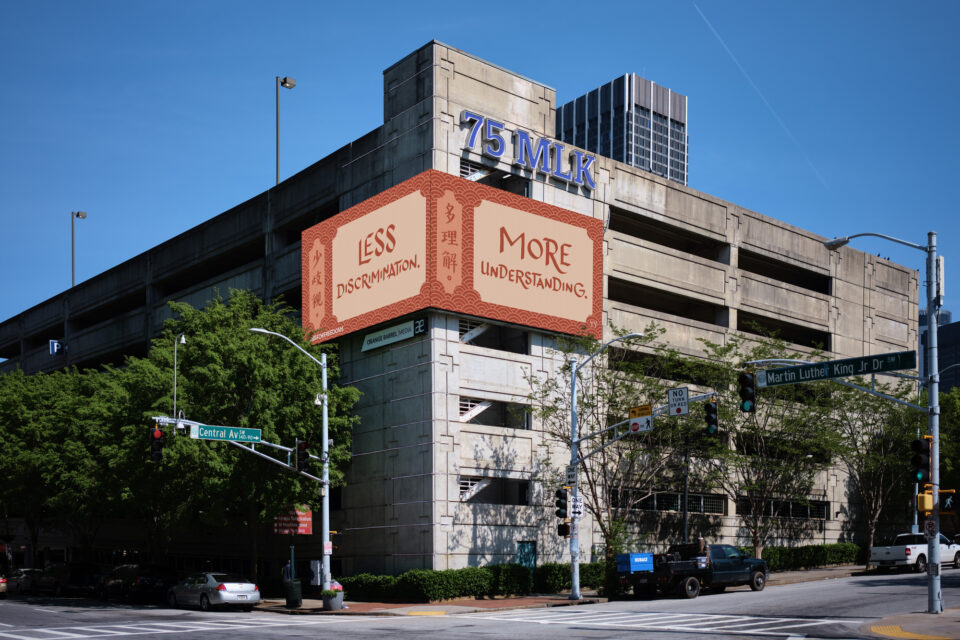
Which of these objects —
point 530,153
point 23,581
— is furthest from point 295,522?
point 23,581

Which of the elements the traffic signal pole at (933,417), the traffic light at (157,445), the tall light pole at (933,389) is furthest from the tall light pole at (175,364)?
the traffic signal pole at (933,417)

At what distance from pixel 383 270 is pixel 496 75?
10979 millimetres

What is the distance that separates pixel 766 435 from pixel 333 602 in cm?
2439

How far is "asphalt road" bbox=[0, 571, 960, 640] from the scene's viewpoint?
23.9 metres

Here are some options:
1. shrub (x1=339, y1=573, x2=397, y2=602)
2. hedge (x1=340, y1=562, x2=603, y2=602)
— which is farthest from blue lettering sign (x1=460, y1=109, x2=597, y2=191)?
shrub (x1=339, y1=573, x2=397, y2=602)

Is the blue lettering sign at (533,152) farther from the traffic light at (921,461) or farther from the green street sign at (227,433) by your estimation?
the traffic light at (921,461)

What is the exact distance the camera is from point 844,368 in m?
26.7

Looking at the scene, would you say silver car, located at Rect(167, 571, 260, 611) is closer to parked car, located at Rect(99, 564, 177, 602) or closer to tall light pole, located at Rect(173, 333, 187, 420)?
parked car, located at Rect(99, 564, 177, 602)

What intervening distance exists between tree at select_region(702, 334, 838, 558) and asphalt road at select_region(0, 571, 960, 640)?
10.5 m

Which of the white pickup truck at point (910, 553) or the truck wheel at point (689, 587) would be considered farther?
the white pickup truck at point (910, 553)

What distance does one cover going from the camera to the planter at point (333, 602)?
36.3 m

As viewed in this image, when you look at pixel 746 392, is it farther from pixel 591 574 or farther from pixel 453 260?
pixel 591 574

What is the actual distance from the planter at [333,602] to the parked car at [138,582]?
10871 mm

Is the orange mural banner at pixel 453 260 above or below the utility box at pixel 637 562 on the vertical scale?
above
